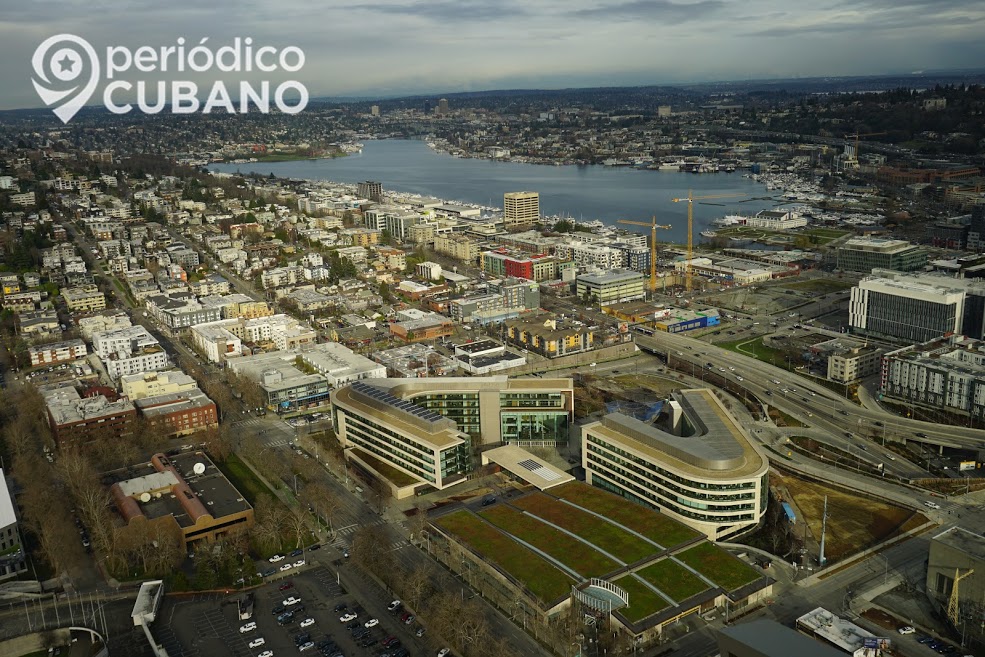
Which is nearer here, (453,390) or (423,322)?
(453,390)

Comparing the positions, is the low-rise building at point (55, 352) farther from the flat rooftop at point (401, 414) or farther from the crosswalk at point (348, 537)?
the crosswalk at point (348, 537)

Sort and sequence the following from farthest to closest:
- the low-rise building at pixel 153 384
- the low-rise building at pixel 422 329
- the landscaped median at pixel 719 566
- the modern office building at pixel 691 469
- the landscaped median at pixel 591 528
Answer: the low-rise building at pixel 422 329 → the low-rise building at pixel 153 384 → the modern office building at pixel 691 469 → the landscaped median at pixel 591 528 → the landscaped median at pixel 719 566

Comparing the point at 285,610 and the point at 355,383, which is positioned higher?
the point at 355,383

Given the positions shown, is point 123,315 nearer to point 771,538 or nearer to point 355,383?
point 355,383

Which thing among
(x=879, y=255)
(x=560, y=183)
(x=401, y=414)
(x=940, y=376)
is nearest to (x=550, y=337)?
(x=401, y=414)

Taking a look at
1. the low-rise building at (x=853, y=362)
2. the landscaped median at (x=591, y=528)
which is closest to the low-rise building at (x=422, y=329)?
the low-rise building at (x=853, y=362)

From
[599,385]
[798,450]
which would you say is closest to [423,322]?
[599,385]

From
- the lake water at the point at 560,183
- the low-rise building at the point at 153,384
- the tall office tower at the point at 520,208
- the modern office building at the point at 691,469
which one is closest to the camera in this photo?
the modern office building at the point at 691,469
